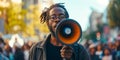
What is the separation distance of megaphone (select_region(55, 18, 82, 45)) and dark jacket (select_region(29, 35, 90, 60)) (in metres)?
0.21

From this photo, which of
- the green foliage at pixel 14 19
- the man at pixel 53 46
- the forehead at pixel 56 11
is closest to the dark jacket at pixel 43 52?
the man at pixel 53 46

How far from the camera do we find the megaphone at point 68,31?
511 centimetres

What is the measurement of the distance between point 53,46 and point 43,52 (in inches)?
4.6

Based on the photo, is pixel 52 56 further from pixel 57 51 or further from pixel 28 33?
pixel 28 33

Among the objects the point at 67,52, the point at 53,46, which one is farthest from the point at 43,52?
the point at 67,52

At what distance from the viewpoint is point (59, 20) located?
17.3 ft

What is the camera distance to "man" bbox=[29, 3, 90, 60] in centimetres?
534

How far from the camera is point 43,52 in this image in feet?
18.4

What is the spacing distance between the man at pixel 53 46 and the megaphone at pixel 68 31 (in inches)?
3.7

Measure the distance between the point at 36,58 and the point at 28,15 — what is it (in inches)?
3160

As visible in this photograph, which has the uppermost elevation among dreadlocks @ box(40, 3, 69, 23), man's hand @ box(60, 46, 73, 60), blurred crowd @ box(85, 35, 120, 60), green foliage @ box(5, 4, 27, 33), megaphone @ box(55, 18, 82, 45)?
dreadlocks @ box(40, 3, 69, 23)

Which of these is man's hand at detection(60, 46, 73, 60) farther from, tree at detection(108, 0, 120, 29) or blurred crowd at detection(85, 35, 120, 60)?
tree at detection(108, 0, 120, 29)

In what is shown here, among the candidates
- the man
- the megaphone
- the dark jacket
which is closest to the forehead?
the man

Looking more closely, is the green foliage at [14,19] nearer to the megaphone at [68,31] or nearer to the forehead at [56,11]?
the forehead at [56,11]
